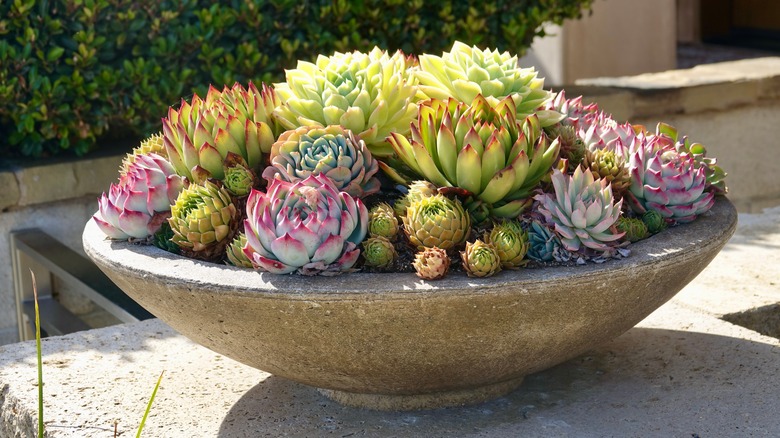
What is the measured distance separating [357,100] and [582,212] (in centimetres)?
50

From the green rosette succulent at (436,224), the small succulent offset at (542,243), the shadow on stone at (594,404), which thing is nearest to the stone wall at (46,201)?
the shadow on stone at (594,404)

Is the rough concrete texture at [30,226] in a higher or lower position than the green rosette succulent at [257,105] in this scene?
lower

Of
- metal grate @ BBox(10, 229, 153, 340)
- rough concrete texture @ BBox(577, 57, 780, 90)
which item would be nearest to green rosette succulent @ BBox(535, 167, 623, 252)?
metal grate @ BBox(10, 229, 153, 340)

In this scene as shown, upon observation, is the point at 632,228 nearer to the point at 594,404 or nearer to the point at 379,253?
the point at 594,404

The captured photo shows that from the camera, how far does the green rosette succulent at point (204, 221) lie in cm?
197

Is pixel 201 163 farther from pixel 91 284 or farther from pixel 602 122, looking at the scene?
pixel 91 284

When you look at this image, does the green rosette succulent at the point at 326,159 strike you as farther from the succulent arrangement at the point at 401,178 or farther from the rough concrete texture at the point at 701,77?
the rough concrete texture at the point at 701,77

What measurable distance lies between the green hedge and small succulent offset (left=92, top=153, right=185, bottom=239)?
5.66 ft

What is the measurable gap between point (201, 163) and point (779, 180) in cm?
413

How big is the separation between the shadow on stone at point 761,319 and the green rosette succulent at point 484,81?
102 cm

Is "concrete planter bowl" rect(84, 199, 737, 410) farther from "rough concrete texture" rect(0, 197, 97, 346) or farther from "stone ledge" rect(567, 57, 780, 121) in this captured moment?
"stone ledge" rect(567, 57, 780, 121)

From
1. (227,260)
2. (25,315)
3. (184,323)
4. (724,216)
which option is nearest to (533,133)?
(724,216)

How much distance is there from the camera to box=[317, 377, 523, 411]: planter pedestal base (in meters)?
2.15

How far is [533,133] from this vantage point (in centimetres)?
198
